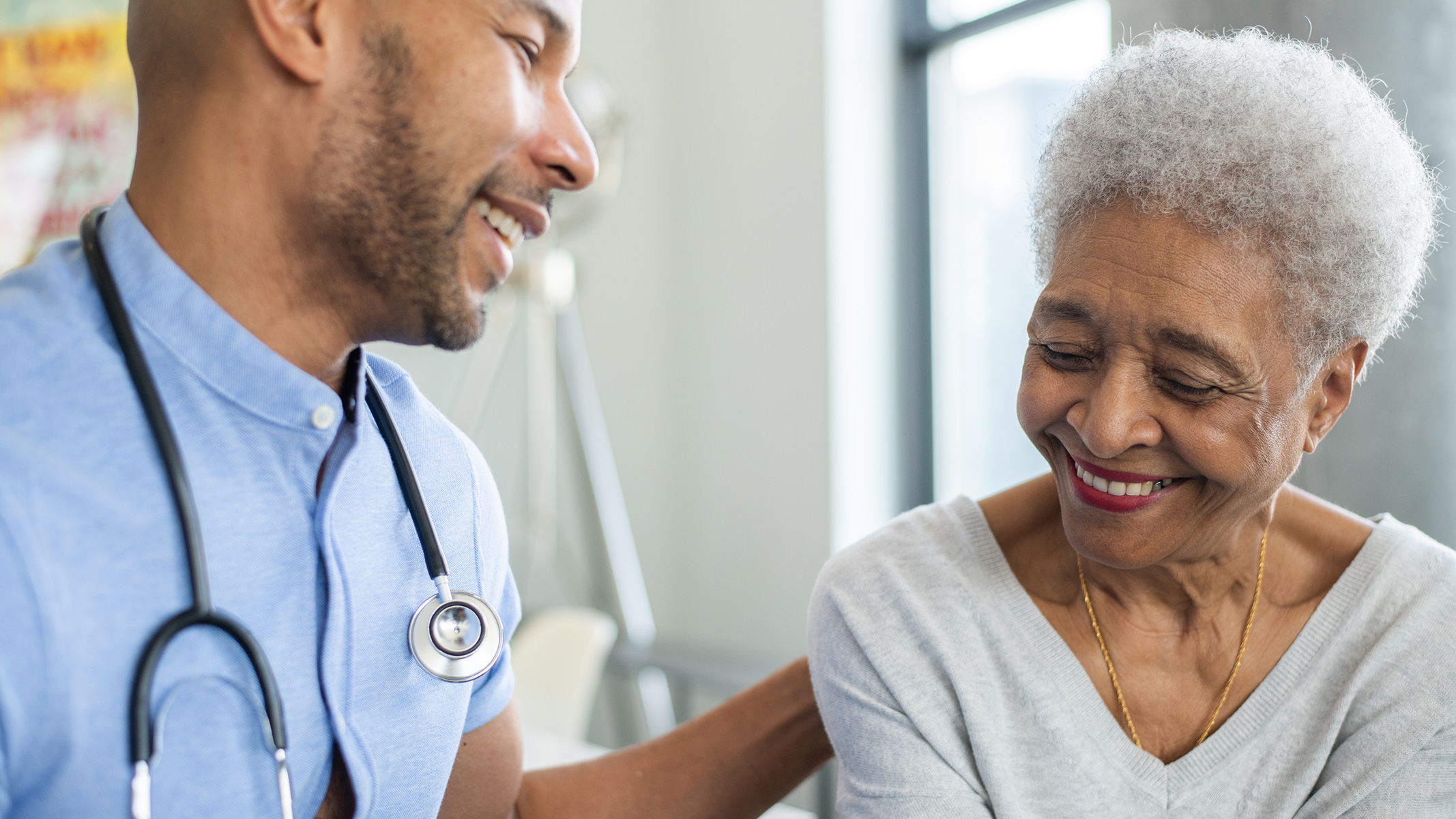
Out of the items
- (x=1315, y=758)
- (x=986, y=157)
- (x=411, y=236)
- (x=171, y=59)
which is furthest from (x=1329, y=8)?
(x=171, y=59)

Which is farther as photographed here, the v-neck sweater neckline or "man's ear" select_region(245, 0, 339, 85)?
the v-neck sweater neckline

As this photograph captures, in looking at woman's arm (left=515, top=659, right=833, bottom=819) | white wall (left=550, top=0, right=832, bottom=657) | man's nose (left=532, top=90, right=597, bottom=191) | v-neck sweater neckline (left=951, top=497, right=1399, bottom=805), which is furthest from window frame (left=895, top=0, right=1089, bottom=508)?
man's nose (left=532, top=90, right=597, bottom=191)

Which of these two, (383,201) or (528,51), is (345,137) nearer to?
(383,201)

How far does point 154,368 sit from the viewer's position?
0.84 metres

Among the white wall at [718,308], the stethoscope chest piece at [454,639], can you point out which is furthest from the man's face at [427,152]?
the white wall at [718,308]

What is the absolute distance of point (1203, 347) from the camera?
0.99 metres

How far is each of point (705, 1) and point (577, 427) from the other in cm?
134

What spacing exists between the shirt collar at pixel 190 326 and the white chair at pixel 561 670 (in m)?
1.59

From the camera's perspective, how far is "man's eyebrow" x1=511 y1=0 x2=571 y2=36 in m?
0.93

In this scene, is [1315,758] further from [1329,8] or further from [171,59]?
[1329,8]

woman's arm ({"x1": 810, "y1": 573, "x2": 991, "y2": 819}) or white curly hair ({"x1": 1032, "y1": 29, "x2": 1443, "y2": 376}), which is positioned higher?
white curly hair ({"x1": 1032, "y1": 29, "x2": 1443, "y2": 376})

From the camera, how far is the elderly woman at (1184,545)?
102 cm

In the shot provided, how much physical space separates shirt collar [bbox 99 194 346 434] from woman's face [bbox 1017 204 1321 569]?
2.39 ft

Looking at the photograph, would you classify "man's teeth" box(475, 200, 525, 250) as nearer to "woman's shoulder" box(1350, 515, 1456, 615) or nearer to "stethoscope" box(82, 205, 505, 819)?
"stethoscope" box(82, 205, 505, 819)
